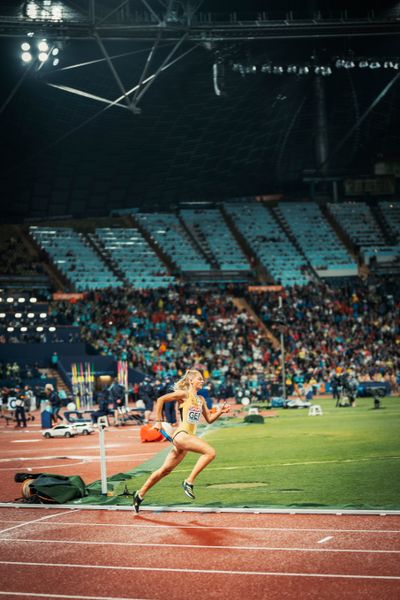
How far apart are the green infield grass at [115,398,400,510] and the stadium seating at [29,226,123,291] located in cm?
3067

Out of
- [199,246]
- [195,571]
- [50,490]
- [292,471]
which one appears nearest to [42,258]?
[199,246]

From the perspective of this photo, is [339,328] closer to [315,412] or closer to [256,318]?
[256,318]

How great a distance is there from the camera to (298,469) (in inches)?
608

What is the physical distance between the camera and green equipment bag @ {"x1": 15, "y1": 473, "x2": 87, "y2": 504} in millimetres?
12648

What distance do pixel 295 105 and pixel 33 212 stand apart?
62.2 feet

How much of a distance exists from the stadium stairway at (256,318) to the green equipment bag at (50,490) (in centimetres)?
3927

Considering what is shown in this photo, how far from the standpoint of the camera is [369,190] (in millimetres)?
73062

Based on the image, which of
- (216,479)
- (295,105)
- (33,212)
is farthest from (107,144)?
(216,479)

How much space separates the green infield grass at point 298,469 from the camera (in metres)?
12.2

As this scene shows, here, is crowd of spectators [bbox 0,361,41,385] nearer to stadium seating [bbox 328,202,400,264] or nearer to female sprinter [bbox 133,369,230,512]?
stadium seating [bbox 328,202,400,264]

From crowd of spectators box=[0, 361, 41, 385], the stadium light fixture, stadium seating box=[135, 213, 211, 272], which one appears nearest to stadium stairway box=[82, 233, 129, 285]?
stadium seating box=[135, 213, 211, 272]

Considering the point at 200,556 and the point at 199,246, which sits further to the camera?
the point at 199,246

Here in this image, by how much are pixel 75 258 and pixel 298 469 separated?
4382cm

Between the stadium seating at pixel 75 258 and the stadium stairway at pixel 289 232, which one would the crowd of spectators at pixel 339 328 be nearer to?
the stadium stairway at pixel 289 232
